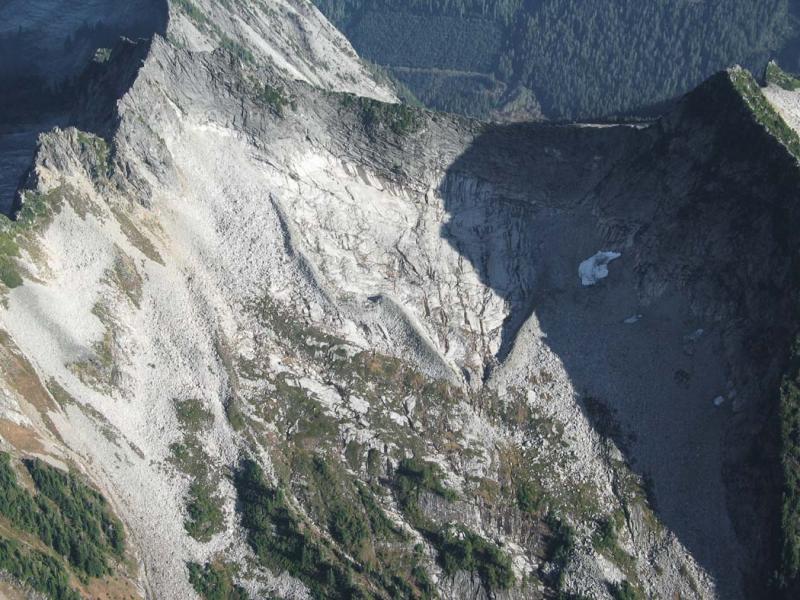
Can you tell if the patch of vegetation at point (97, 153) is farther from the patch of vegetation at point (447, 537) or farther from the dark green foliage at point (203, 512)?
the patch of vegetation at point (447, 537)

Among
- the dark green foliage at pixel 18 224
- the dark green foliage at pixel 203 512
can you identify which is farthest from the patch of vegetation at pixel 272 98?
the dark green foliage at pixel 203 512

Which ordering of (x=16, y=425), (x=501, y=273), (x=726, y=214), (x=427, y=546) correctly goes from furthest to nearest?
1. (x=501, y=273)
2. (x=726, y=214)
3. (x=427, y=546)
4. (x=16, y=425)

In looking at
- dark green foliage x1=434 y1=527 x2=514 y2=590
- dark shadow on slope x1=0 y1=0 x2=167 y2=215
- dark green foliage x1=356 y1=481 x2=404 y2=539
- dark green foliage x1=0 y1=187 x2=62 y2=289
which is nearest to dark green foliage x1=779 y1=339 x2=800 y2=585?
dark green foliage x1=434 y1=527 x2=514 y2=590

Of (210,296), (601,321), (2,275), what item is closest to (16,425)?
(2,275)

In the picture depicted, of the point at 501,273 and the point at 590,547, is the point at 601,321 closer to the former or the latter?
the point at 501,273

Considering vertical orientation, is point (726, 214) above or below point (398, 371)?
above

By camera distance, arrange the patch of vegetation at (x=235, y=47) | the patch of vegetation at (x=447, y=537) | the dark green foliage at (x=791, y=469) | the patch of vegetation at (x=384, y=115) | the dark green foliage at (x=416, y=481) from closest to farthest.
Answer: the dark green foliage at (x=791, y=469) → the patch of vegetation at (x=447, y=537) → the dark green foliage at (x=416, y=481) → the patch of vegetation at (x=384, y=115) → the patch of vegetation at (x=235, y=47)
